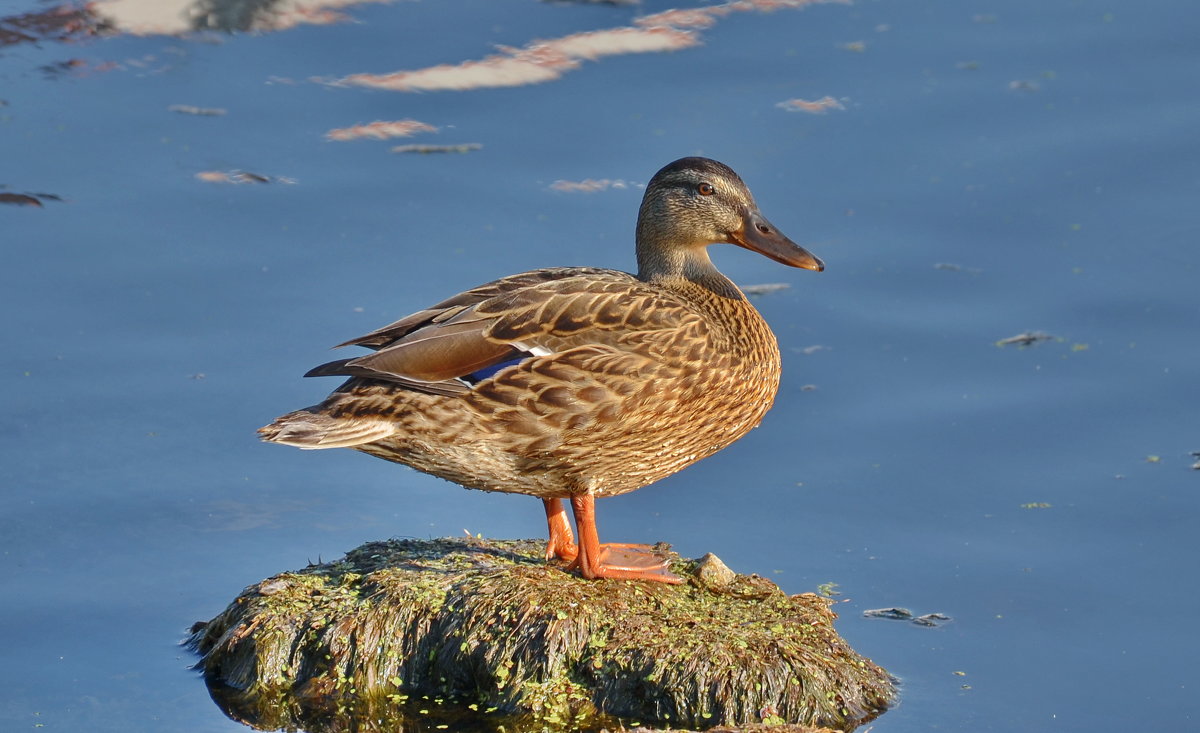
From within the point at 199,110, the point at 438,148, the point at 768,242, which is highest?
the point at 768,242

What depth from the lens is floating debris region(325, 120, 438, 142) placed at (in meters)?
10.5

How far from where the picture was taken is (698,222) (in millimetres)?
6977

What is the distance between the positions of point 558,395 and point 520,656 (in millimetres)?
977

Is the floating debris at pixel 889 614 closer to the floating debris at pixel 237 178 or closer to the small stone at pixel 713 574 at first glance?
the small stone at pixel 713 574

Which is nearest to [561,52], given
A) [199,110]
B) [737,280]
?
[199,110]

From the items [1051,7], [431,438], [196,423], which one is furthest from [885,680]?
[1051,7]

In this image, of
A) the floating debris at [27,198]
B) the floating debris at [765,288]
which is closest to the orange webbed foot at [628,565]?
the floating debris at [765,288]

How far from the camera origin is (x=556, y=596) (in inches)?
237

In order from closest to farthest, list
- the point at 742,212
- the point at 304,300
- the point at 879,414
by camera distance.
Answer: the point at 742,212
the point at 879,414
the point at 304,300

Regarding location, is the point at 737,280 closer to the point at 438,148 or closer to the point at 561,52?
the point at 438,148

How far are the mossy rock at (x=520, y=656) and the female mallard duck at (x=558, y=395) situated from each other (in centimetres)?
36

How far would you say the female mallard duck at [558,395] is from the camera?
20.3 ft

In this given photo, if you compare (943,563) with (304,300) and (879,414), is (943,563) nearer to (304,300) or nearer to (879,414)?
(879,414)

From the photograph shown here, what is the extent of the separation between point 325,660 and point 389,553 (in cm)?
71
